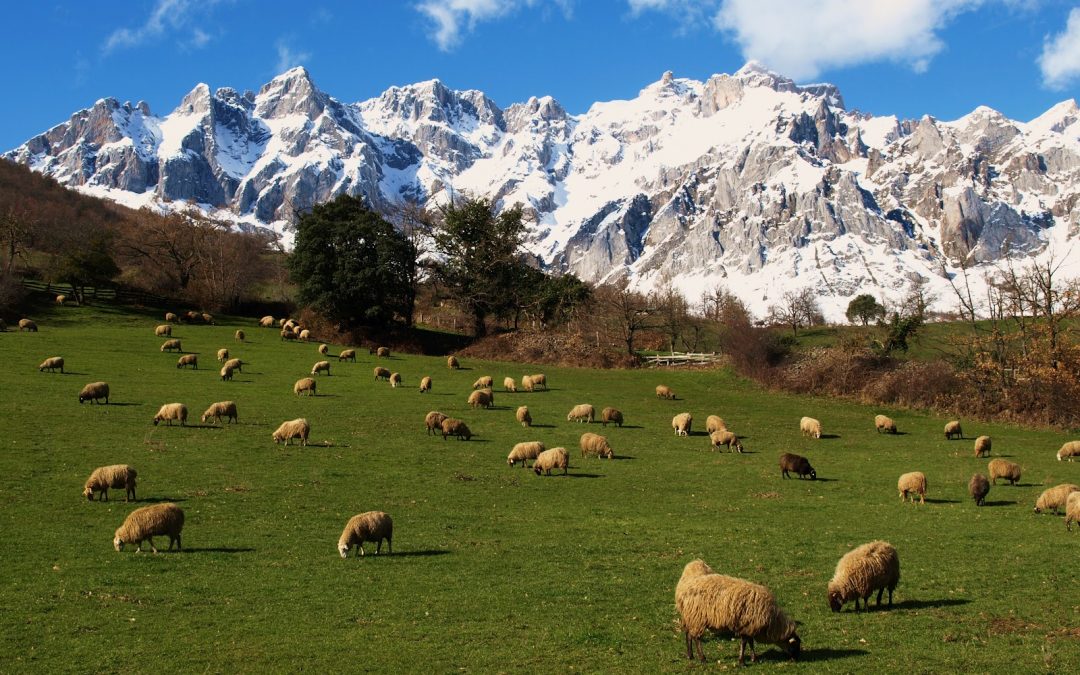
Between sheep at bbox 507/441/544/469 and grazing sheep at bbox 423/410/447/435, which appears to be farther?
grazing sheep at bbox 423/410/447/435

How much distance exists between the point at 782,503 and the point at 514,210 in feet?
235

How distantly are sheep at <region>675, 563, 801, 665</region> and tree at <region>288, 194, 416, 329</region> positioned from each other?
69.3 meters

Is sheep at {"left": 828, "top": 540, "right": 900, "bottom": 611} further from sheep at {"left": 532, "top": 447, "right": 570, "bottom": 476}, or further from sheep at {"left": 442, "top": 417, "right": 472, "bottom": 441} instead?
sheep at {"left": 442, "top": 417, "right": 472, "bottom": 441}

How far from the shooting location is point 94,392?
40.1 meters

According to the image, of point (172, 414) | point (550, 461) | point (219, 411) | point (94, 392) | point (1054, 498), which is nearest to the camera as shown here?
point (1054, 498)

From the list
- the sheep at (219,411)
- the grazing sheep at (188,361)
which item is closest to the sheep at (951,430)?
the sheep at (219,411)

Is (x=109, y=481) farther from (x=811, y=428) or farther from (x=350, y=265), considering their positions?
(x=350, y=265)

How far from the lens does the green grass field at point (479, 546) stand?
44.1ft

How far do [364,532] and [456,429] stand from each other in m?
17.7

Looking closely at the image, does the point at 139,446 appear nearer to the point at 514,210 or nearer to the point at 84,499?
the point at 84,499

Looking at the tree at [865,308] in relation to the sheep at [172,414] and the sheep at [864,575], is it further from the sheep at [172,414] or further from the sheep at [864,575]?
the sheep at [864,575]

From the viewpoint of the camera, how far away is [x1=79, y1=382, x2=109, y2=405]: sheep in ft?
131

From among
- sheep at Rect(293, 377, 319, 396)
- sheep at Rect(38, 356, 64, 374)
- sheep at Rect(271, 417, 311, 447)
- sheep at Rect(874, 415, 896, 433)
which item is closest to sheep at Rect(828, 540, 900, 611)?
sheep at Rect(271, 417, 311, 447)

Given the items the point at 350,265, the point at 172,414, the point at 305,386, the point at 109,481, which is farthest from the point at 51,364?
the point at 350,265
